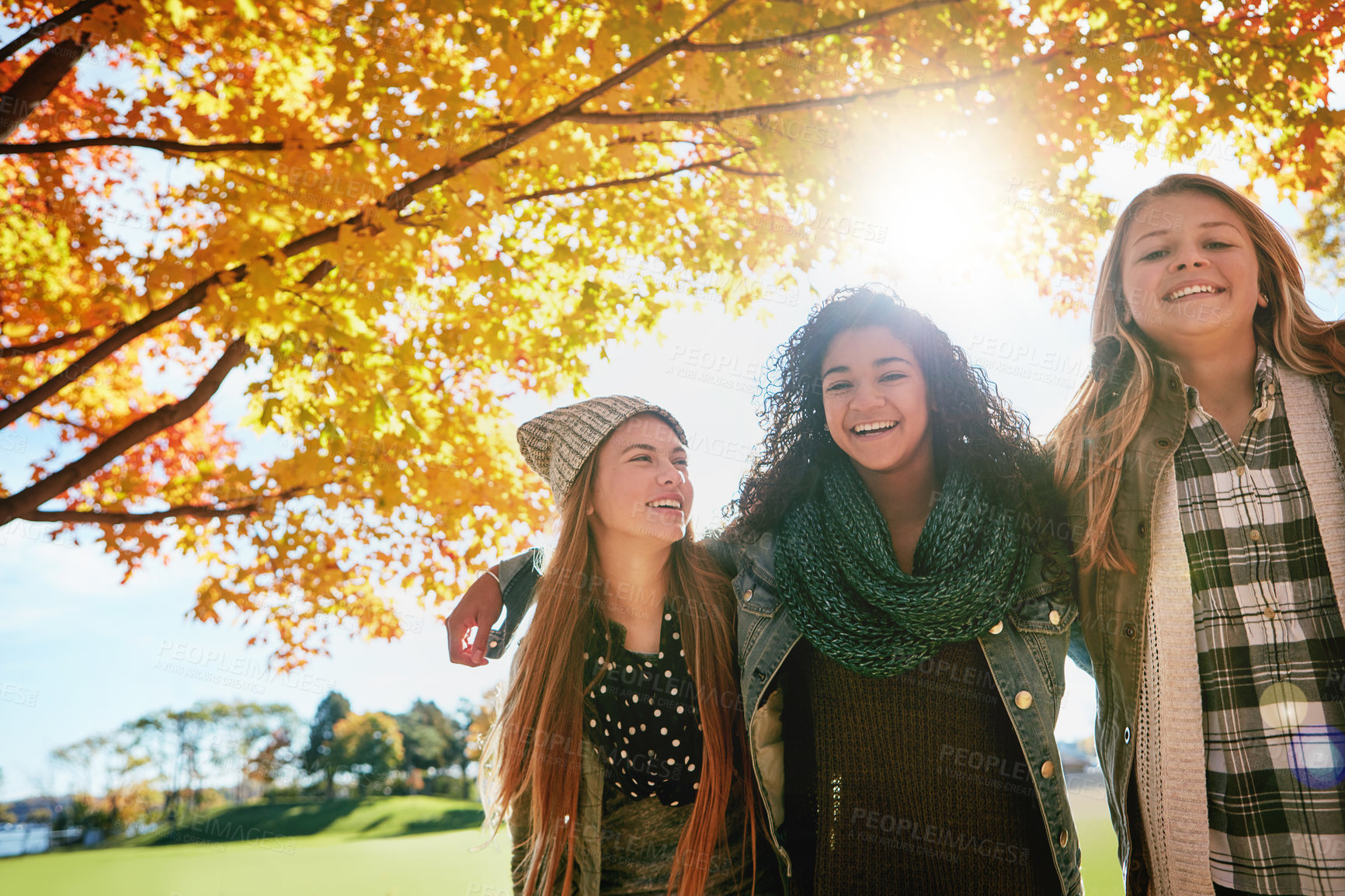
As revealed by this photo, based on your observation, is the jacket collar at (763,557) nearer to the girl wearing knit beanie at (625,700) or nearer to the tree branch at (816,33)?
the girl wearing knit beanie at (625,700)

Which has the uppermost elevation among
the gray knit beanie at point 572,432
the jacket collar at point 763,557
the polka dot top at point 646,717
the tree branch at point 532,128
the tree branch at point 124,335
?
the tree branch at point 532,128

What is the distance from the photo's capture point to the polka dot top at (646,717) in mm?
2328

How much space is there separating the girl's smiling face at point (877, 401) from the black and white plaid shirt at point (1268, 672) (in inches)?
28.8

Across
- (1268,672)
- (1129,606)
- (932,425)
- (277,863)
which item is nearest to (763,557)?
(932,425)

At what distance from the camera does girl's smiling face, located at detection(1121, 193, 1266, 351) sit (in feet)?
6.87

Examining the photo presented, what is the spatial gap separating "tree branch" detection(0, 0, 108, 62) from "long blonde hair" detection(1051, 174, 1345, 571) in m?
3.80

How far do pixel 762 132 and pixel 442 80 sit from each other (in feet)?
4.23

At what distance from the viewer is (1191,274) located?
212 cm

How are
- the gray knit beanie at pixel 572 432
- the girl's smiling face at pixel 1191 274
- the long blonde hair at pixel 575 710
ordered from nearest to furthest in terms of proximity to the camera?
the girl's smiling face at pixel 1191 274 < the long blonde hair at pixel 575 710 < the gray knit beanie at pixel 572 432

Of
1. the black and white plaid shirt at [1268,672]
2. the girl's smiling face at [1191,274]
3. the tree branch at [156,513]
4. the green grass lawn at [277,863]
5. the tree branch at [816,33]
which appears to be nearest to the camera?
the black and white plaid shirt at [1268,672]

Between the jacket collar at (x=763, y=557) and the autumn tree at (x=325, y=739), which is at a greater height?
the jacket collar at (x=763, y=557)

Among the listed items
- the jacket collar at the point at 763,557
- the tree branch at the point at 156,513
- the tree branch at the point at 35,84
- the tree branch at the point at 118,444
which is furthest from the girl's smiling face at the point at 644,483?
the tree branch at the point at 35,84

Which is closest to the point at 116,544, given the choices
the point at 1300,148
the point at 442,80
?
the point at 442,80

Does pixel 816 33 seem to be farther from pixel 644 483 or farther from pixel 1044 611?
pixel 1044 611
